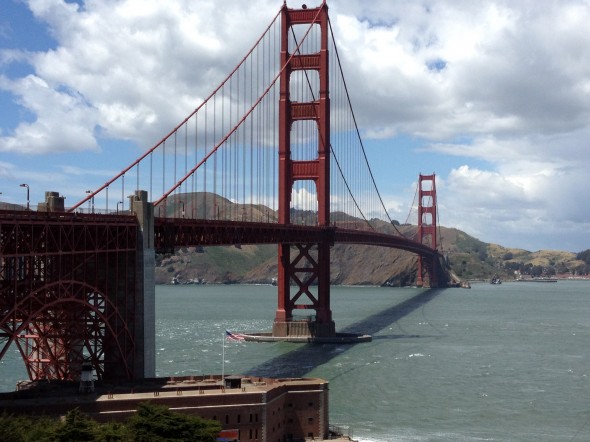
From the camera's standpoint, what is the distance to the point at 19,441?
26.3 metres

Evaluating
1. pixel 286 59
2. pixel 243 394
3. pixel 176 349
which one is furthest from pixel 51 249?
pixel 286 59

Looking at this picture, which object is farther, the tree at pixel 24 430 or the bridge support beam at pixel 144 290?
the bridge support beam at pixel 144 290

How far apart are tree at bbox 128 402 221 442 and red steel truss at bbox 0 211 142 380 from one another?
229 inches

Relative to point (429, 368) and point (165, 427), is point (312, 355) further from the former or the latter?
point (165, 427)

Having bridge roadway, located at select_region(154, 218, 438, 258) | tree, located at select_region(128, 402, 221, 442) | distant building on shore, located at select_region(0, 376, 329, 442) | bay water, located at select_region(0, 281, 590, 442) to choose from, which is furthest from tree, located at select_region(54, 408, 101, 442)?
bridge roadway, located at select_region(154, 218, 438, 258)

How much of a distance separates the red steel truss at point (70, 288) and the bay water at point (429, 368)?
234 inches

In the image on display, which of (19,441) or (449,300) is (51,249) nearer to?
(19,441)

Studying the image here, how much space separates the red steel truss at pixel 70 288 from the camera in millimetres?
32969

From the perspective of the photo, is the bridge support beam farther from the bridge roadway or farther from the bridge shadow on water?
the bridge shadow on water

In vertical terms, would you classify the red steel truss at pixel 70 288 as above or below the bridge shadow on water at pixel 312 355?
above

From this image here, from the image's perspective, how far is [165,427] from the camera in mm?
29625

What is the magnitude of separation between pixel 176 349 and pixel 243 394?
32500 millimetres

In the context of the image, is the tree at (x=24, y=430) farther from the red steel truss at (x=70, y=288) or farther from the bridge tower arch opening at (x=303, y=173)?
the bridge tower arch opening at (x=303, y=173)

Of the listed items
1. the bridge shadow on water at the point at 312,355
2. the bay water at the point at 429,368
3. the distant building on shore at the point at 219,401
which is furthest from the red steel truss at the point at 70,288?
the bridge shadow on water at the point at 312,355
